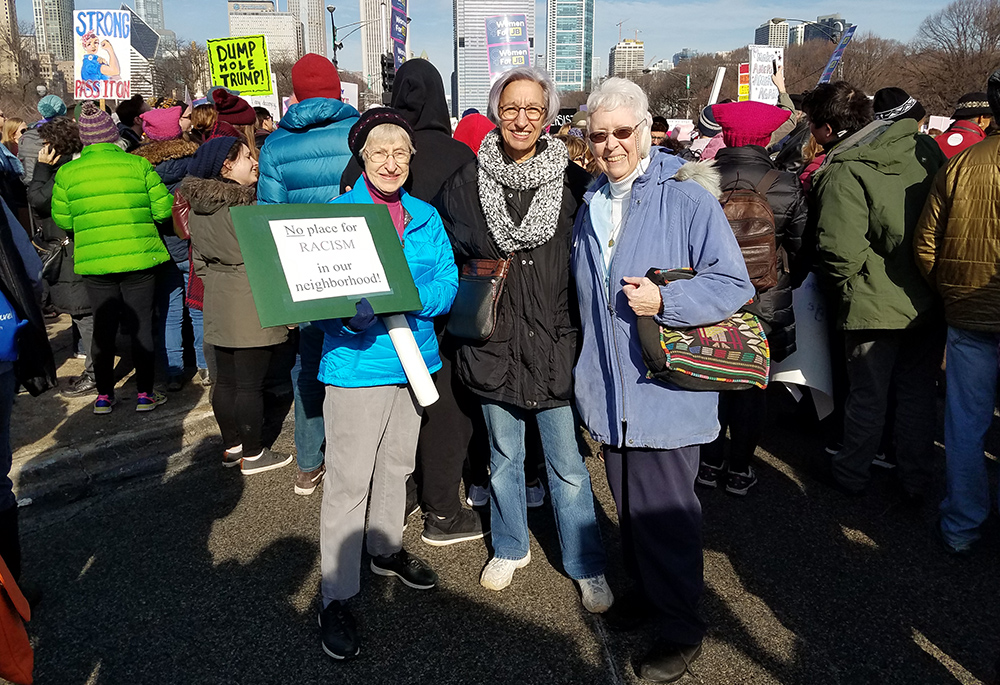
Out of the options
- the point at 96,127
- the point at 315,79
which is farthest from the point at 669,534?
the point at 96,127

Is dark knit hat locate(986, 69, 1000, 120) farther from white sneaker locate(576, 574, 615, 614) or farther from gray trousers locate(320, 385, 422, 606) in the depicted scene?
gray trousers locate(320, 385, 422, 606)

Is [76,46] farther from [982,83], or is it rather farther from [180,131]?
[982,83]

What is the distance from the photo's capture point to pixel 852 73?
51.7 metres

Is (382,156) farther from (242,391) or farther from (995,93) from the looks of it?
(995,93)

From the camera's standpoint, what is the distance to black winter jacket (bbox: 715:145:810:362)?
3.49 metres

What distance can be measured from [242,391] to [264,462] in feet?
1.61

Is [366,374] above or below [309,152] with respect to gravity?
below

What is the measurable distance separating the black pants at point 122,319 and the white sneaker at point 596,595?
3.75 metres

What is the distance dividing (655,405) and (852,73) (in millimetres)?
59009

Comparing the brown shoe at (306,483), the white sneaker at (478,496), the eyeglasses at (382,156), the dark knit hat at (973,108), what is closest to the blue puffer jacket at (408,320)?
the eyeglasses at (382,156)

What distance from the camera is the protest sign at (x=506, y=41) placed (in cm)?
1078

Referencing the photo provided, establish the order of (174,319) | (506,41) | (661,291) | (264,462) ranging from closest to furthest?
(661,291) < (264,462) < (174,319) < (506,41)

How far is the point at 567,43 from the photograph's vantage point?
15138cm

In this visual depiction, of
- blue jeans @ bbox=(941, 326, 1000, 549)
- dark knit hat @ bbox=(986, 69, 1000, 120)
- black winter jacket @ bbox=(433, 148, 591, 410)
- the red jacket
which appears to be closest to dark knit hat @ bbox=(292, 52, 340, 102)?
black winter jacket @ bbox=(433, 148, 591, 410)
